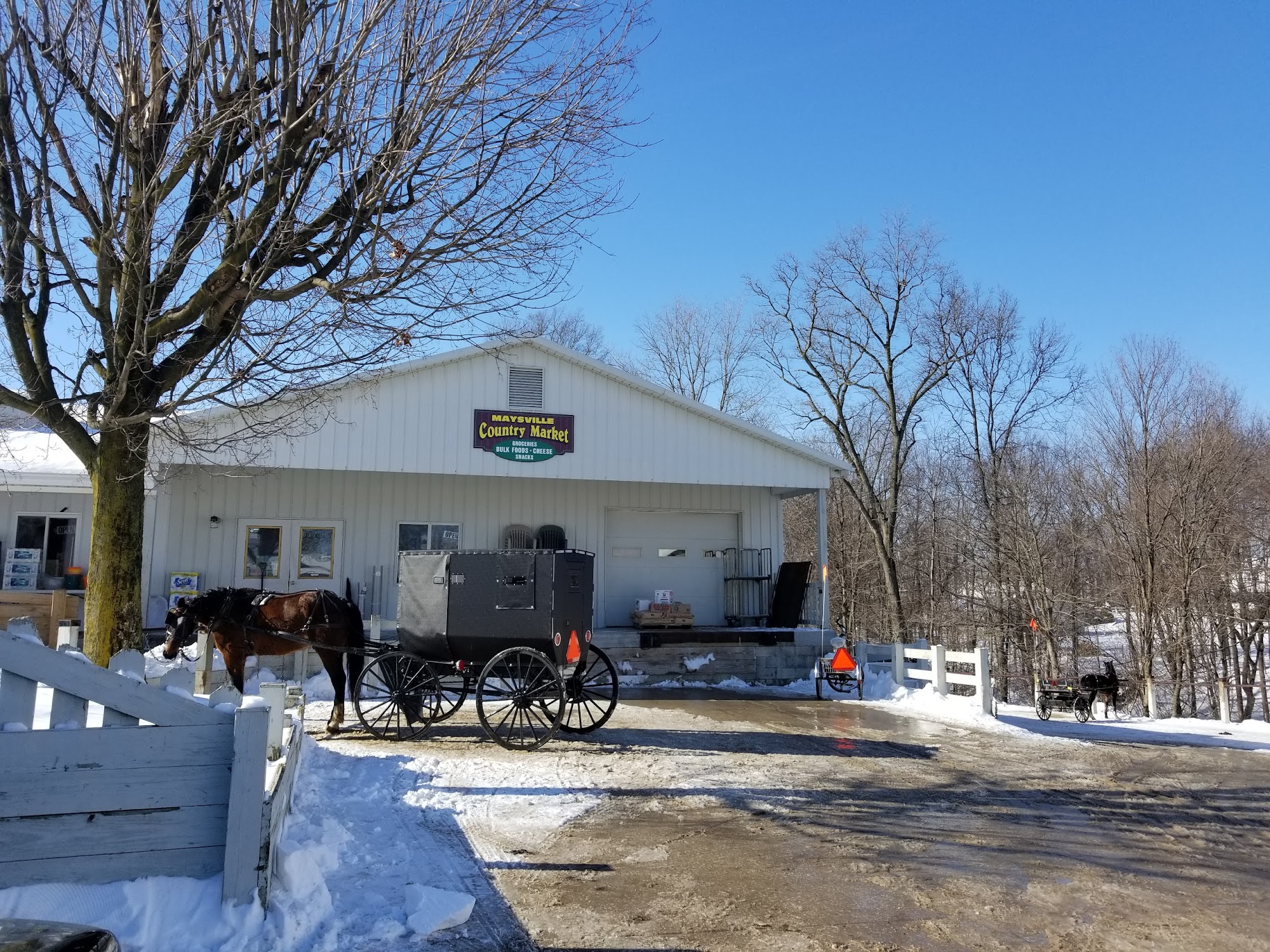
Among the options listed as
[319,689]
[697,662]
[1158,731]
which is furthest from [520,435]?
[1158,731]

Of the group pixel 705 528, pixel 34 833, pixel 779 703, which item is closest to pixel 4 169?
pixel 34 833

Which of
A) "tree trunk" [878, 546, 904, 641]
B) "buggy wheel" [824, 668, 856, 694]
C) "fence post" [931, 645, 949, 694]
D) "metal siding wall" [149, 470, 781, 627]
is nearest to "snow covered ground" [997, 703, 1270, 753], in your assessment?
"fence post" [931, 645, 949, 694]

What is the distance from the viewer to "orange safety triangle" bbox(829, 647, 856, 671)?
14859mm

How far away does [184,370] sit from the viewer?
717 cm

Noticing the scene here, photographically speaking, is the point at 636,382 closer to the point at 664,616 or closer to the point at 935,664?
the point at 664,616

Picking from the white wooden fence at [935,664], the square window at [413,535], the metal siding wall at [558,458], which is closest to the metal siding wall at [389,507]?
the square window at [413,535]

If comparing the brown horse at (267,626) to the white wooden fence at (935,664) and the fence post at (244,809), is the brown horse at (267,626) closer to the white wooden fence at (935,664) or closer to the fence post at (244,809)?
the fence post at (244,809)

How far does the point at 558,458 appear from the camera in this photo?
16797 millimetres

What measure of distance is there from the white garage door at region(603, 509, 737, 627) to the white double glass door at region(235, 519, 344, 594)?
17.7 feet

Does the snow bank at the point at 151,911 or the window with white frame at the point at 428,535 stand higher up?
the window with white frame at the point at 428,535

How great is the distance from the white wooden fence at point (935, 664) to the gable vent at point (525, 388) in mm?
7446

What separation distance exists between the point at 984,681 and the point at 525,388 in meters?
9.28

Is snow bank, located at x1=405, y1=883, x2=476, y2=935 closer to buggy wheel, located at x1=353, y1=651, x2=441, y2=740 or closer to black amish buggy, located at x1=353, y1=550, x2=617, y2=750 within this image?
black amish buggy, located at x1=353, y1=550, x2=617, y2=750

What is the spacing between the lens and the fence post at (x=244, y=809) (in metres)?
4.11
